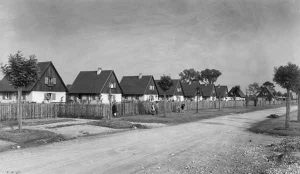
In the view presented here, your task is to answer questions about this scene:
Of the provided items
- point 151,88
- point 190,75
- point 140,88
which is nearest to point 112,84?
point 140,88

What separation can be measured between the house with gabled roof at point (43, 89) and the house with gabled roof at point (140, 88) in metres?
21.1

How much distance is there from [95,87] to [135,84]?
15.6 m

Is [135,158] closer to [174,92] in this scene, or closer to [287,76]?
[287,76]

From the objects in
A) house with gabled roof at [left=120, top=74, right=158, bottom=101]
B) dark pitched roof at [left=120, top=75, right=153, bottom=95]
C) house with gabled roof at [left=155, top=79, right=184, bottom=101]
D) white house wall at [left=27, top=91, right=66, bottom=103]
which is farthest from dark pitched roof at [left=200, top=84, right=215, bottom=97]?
white house wall at [left=27, top=91, right=66, bottom=103]

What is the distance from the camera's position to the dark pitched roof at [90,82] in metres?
54.1

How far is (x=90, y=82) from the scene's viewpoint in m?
56.3

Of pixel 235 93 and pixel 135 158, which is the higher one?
pixel 235 93

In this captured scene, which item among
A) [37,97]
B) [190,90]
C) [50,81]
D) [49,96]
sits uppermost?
[50,81]

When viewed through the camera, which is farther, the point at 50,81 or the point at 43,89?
the point at 50,81

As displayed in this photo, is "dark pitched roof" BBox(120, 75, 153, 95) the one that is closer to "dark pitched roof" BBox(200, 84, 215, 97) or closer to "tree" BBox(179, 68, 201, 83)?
"dark pitched roof" BBox(200, 84, 215, 97)

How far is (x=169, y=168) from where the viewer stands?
27.7 ft

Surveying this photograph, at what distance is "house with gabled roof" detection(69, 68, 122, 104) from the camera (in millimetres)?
53809

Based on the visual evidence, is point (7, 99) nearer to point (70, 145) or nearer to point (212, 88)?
point (70, 145)

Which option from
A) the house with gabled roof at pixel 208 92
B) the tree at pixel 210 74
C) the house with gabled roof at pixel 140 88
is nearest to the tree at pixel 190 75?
the tree at pixel 210 74
